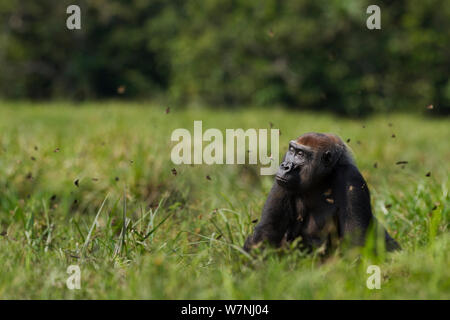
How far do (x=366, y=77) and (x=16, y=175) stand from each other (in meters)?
14.3

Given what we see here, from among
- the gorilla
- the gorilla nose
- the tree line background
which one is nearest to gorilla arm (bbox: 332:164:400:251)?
the gorilla

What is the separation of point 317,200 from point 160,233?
103 centimetres

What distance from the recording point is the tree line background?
1762 centimetres

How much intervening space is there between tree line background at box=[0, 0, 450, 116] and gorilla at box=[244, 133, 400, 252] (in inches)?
474

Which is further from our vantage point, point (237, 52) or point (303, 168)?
point (237, 52)

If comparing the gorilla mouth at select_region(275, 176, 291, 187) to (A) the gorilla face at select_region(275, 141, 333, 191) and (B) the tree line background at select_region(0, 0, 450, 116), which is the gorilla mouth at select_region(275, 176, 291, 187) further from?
(B) the tree line background at select_region(0, 0, 450, 116)

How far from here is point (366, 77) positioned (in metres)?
17.7

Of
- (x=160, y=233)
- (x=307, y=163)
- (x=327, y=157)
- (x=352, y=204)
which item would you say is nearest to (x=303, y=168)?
(x=307, y=163)

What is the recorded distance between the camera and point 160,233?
136 inches

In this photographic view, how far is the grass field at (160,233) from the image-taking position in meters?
2.43

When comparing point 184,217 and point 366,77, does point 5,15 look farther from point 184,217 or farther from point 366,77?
point 184,217

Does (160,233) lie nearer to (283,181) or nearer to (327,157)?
(283,181)

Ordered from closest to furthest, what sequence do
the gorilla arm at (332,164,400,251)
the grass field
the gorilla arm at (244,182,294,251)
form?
the grass field
the gorilla arm at (332,164,400,251)
the gorilla arm at (244,182,294,251)
